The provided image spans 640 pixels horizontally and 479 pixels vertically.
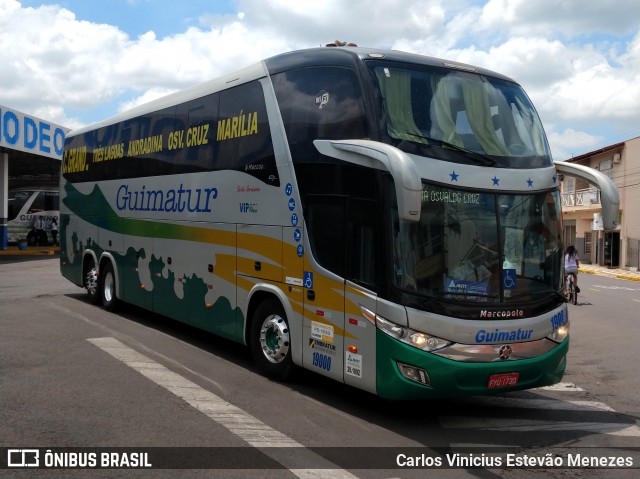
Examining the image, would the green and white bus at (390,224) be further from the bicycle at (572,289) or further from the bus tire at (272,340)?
the bicycle at (572,289)

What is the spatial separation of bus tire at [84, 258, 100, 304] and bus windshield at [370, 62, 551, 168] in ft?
31.2

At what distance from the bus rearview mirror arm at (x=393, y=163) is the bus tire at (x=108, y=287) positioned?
7975 millimetres

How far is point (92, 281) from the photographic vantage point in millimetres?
14523

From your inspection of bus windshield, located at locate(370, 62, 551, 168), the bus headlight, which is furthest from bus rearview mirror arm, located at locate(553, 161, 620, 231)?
the bus headlight

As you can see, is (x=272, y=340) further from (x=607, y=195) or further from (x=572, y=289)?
(x=572, y=289)

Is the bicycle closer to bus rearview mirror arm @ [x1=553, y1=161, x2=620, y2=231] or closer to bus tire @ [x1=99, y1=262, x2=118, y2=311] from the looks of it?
bus rearview mirror arm @ [x1=553, y1=161, x2=620, y2=231]

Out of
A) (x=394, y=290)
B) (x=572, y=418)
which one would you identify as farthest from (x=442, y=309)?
(x=572, y=418)

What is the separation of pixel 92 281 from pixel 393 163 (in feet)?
34.2

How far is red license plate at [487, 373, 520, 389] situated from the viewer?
21.4 ft

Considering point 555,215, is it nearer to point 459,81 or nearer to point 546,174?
point 546,174

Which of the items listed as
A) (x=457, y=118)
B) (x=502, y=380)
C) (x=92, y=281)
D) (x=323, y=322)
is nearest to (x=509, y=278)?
(x=502, y=380)

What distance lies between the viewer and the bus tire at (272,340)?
8.01 m

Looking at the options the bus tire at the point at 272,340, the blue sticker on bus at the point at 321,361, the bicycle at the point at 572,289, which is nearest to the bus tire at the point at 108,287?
the bus tire at the point at 272,340

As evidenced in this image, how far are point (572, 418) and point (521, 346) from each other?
4.15ft
